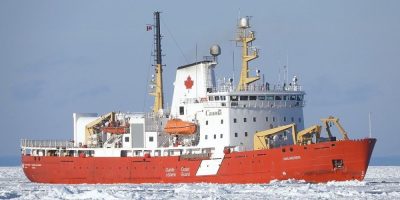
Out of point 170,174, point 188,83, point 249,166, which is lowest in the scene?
point 170,174

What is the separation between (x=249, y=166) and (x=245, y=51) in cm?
597

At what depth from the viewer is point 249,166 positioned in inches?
1849

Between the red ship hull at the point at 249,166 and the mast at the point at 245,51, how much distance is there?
400cm

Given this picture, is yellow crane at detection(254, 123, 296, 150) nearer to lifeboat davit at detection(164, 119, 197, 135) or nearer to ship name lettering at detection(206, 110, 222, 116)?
ship name lettering at detection(206, 110, 222, 116)

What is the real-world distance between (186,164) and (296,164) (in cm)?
594

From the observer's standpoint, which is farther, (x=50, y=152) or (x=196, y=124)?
(x=50, y=152)

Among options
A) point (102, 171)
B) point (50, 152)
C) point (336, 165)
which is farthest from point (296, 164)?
point (50, 152)

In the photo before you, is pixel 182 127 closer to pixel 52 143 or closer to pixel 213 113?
pixel 213 113

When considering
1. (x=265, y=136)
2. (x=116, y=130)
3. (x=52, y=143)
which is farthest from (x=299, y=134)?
(x=52, y=143)

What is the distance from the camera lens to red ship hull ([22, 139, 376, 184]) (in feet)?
149

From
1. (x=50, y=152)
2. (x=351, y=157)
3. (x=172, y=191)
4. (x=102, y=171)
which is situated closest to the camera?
(x=172, y=191)

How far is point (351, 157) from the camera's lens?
149 ft

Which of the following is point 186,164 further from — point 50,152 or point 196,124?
point 50,152

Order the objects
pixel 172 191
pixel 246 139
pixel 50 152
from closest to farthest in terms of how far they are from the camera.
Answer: pixel 172 191 → pixel 246 139 → pixel 50 152
